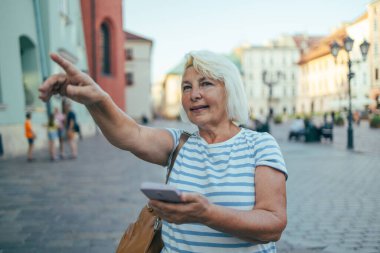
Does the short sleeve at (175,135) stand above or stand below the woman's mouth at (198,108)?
below

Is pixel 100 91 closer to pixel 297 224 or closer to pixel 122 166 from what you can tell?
pixel 297 224

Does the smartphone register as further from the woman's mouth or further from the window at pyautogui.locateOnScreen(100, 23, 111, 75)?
the window at pyautogui.locateOnScreen(100, 23, 111, 75)

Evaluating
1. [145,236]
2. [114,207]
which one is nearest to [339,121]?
[114,207]

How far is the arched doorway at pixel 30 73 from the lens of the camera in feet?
58.2

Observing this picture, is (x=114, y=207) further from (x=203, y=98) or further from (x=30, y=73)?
(x=30, y=73)

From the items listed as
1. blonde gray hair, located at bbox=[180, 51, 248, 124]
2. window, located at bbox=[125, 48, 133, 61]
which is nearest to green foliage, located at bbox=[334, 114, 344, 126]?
window, located at bbox=[125, 48, 133, 61]

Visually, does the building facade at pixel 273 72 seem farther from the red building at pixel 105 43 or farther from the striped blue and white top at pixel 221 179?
the striped blue and white top at pixel 221 179

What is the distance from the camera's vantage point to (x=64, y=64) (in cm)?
174

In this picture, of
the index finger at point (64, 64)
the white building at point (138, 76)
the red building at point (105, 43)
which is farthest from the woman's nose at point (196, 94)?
the white building at point (138, 76)

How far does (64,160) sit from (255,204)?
A: 12183mm

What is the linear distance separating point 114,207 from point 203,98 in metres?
4.63

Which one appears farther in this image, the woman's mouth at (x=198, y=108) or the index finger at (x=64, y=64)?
the woman's mouth at (x=198, y=108)

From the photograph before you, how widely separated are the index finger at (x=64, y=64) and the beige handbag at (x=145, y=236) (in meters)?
0.73

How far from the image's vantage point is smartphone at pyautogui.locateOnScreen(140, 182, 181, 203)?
1.45m
